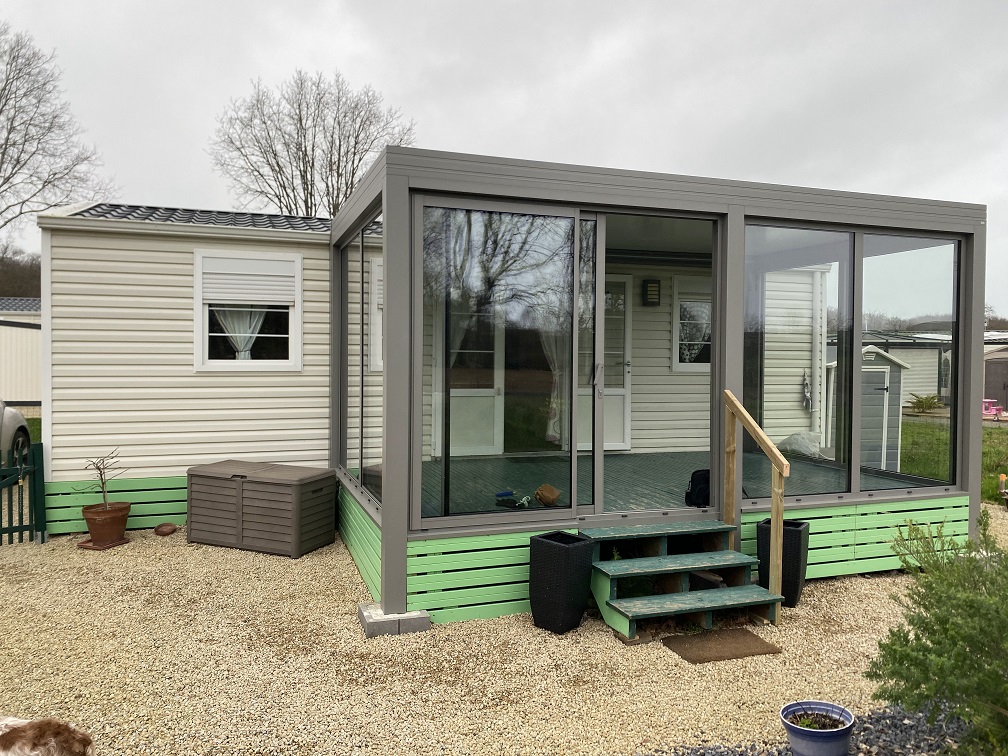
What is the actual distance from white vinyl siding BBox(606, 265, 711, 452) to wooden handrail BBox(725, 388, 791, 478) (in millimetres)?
3136

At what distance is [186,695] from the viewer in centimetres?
299

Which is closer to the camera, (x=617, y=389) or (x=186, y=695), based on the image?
(x=186, y=695)

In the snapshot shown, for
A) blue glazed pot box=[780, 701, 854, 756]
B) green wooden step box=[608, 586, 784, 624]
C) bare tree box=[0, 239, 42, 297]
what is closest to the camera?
blue glazed pot box=[780, 701, 854, 756]

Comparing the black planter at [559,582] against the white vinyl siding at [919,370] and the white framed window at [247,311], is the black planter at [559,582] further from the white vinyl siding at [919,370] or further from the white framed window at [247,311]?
the white framed window at [247,311]

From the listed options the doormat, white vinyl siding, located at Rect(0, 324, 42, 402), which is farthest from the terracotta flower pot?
white vinyl siding, located at Rect(0, 324, 42, 402)

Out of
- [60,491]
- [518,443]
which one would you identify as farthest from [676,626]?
[60,491]

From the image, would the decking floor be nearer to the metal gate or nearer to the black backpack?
the black backpack

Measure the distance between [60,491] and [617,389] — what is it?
527 centimetres

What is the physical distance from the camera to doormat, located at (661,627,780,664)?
11.4ft

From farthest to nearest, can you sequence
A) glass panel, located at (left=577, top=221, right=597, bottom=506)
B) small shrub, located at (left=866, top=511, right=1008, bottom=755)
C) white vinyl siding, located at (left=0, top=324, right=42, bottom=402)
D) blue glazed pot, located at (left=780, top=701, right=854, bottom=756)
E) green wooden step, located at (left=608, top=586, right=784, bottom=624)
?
1. white vinyl siding, located at (left=0, top=324, right=42, bottom=402)
2. glass panel, located at (left=577, top=221, right=597, bottom=506)
3. green wooden step, located at (left=608, top=586, right=784, bottom=624)
4. blue glazed pot, located at (left=780, top=701, right=854, bottom=756)
5. small shrub, located at (left=866, top=511, right=1008, bottom=755)

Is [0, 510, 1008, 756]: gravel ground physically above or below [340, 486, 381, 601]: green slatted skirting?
below

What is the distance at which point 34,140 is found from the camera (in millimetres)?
15953

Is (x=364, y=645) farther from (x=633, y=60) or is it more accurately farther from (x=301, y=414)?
(x=633, y=60)

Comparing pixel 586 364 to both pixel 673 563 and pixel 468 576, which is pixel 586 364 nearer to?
pixel 673 563
